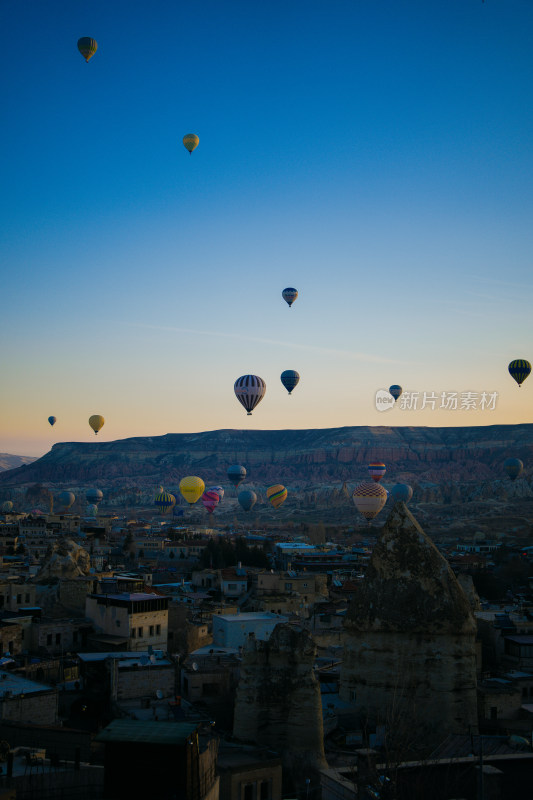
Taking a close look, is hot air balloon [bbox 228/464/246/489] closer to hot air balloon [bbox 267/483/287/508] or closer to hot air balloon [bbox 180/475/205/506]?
hot air balloon [bbox 180/475/205/506]

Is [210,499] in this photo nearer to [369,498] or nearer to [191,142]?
[369,498]

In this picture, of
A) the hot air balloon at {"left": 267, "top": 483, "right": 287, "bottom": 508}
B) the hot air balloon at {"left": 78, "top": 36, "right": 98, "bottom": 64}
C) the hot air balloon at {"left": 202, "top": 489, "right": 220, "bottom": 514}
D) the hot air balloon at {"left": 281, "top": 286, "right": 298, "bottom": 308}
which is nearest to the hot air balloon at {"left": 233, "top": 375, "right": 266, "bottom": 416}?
the hot air balloon at {"left": 281, "top": 286, "right": 298, "bottom": 308}

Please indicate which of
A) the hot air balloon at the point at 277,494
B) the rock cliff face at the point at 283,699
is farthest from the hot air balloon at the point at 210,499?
the rock cliff face at the point at 283,699

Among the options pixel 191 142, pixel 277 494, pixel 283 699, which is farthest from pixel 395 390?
pixel 283 699

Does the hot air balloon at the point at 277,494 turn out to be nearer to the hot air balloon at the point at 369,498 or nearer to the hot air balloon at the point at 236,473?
the hot air balloon at the point at 236,473

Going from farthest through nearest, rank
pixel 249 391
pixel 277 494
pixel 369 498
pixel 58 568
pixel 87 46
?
1. pixel 277 494
2. pixel 369 498
3. pixel 249 391
4. pixel 87 46
5. pixel 58 568
